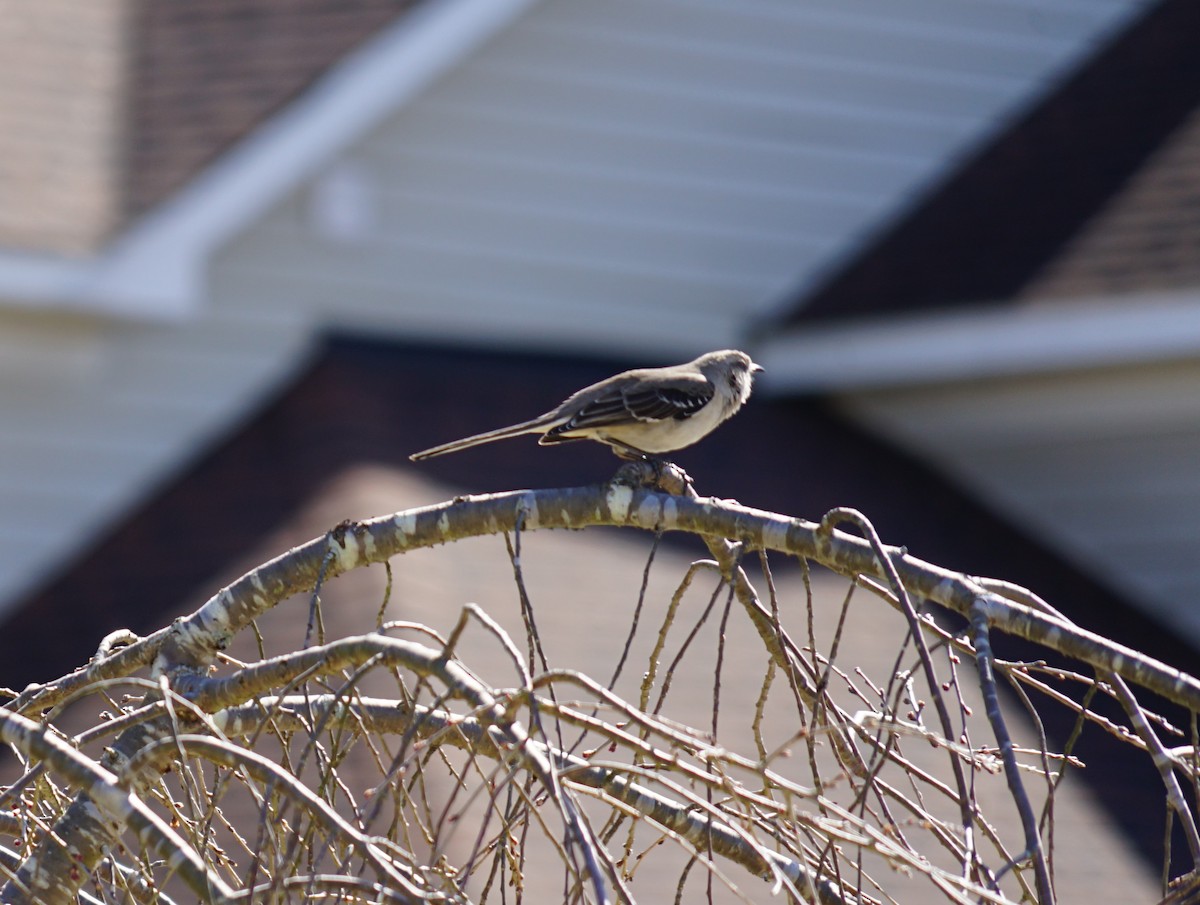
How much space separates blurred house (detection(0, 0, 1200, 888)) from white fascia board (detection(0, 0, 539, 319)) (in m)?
0.02

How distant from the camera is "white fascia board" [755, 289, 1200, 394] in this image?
772 cm

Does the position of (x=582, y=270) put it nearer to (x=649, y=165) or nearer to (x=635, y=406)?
(x=649, y=165)

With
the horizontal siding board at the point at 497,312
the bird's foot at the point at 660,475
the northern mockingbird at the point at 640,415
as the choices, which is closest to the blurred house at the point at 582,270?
the horizontal siding board at the point at 497,312

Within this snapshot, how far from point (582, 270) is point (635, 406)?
14.3 feet

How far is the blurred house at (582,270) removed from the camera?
8023 millimetres

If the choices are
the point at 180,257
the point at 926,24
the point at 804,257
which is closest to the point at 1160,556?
the point at 804,257

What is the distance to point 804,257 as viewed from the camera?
9586 mm

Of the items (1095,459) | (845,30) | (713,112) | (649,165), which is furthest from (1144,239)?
(649,165)

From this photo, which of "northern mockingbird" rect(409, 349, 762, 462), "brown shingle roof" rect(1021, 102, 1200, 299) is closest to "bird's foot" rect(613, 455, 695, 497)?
"northern mockingbird" rect(409, 349, 762, 462)

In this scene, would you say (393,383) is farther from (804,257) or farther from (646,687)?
(646,687)

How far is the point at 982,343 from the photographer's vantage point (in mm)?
8258

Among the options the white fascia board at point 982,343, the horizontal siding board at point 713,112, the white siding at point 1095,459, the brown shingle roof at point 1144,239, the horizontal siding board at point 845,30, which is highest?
the horizontal siding board at point 845,30

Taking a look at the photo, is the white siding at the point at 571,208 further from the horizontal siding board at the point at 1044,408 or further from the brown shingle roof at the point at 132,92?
the horizontal siding board at the point at 1044,408

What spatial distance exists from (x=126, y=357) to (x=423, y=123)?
1.85 m
